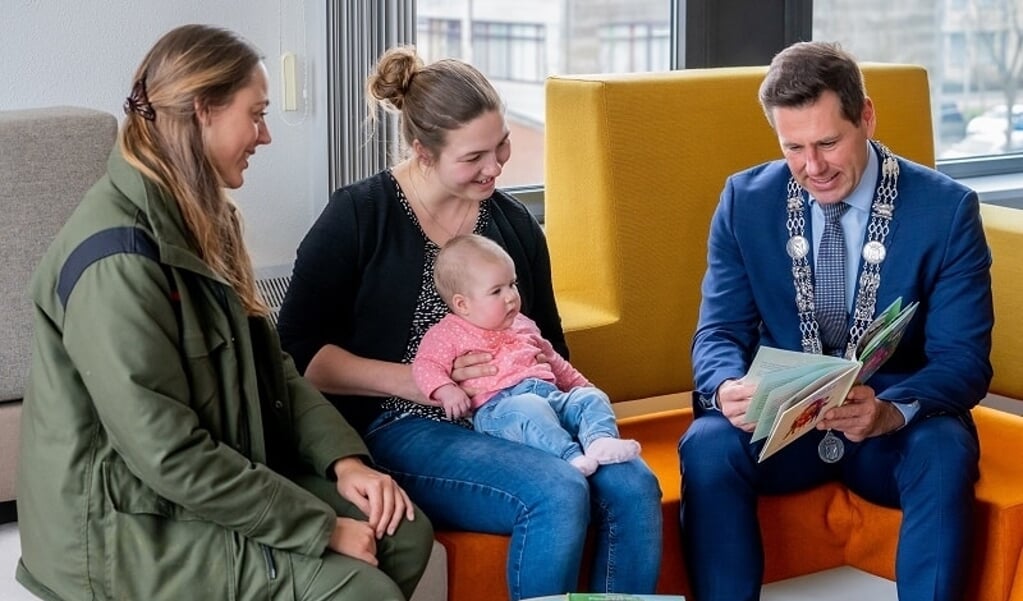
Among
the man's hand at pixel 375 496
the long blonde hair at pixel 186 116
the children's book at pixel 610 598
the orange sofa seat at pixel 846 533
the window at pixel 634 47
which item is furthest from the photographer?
the window at pixel 634 47

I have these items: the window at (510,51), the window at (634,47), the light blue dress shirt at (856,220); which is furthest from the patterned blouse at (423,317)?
the window at (634,47)

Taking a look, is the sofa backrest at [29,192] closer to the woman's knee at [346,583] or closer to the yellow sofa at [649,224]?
the woman's knee at [346,583]

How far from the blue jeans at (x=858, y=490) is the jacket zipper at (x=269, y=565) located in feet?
2.59

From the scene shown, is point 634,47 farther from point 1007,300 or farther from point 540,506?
point 540,506

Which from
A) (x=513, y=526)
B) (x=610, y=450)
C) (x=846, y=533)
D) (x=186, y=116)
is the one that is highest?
(x=186, y=116)

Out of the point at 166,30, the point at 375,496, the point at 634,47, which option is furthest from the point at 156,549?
the point at 634,47

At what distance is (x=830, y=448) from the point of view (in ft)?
8.61

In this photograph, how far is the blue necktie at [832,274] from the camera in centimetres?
264

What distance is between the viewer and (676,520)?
8.61 feet

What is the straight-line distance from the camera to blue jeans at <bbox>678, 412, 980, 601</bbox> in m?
2.46

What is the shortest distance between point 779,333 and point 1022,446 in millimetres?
542

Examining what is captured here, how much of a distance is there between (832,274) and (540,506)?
71 centimetres

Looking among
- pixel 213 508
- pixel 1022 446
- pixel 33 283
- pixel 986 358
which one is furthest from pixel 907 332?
pixel 33 283

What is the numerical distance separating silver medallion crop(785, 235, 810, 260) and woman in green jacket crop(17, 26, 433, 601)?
3.17 ft
